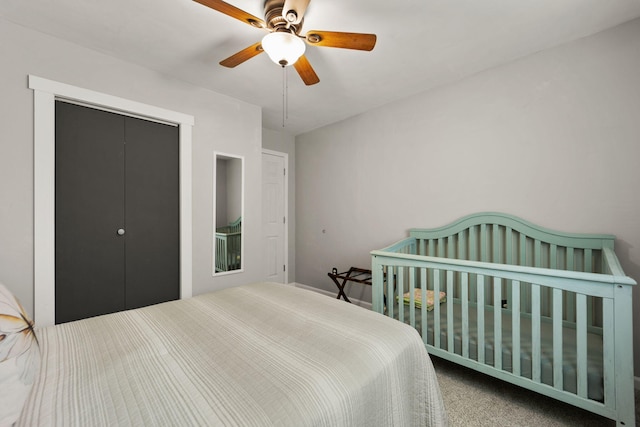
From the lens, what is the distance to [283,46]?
5.02 ft

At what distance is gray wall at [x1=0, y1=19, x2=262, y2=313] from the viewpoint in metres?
1.77

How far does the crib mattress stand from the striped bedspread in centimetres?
73

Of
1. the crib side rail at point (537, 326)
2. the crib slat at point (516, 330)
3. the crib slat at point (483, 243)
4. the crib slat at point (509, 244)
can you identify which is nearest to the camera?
the crib side rail at point (537, 326)

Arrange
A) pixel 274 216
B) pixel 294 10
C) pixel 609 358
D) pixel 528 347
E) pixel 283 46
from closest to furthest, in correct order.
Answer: pixel 609 358 → pixel 294 10 → pixel 283 46 → pixel 528 347 → pixel 274 216

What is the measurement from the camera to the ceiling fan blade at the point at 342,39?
1.51 m

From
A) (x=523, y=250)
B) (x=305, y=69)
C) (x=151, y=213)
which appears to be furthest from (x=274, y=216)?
(x=523, y=250)

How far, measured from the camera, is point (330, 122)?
364cm

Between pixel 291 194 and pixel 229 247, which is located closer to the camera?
pixel 229 247

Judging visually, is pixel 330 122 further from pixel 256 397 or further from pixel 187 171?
pixel 256 397

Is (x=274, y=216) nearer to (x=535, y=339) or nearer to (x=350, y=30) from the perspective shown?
(x=350, y=30)

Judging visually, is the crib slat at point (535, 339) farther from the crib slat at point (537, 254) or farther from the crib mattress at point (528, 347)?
the crib slat at point (537, 254)

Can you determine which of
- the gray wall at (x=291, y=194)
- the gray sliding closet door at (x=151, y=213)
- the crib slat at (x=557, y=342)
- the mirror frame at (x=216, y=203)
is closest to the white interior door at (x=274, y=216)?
the gray wall at (x=291, y=194)

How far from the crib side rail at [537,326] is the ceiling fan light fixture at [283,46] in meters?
1.56

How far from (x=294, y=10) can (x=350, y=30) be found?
58 centimetres
